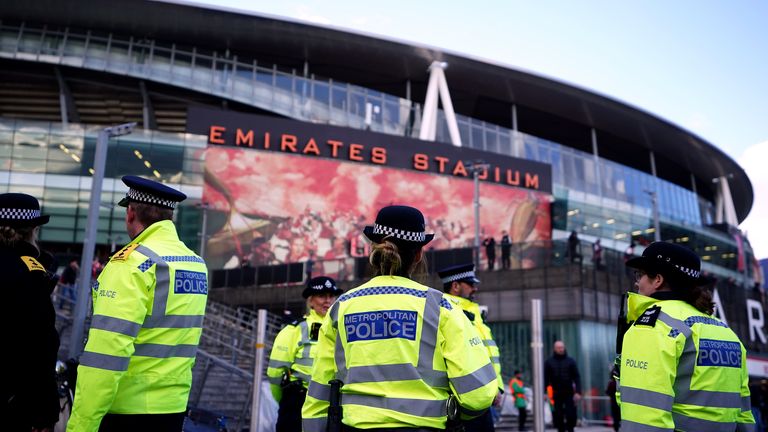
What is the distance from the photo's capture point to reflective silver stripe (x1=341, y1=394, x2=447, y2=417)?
9.74 ft

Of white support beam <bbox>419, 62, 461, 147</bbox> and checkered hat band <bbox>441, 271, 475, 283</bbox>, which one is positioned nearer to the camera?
checkered hat band <bbox>441, 271, 475, 283</bbox>

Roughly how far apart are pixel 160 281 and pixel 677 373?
8.68 ft

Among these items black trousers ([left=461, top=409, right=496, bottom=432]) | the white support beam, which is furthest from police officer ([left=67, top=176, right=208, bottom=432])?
the white support beam

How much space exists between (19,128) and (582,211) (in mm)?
32057

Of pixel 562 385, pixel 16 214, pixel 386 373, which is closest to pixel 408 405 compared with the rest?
pixel 386 373

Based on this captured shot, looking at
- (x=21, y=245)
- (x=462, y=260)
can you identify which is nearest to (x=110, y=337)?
(x=21, y=245)

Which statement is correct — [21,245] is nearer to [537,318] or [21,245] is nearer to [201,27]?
[537,318]

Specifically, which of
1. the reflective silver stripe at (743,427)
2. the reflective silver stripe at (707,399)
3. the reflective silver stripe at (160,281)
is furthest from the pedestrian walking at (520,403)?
the reflective silver stripe at (160,281)

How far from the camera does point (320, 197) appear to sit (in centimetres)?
3562

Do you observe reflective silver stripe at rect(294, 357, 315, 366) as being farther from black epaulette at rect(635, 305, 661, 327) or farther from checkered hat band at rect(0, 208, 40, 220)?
black epaulette at rect(635, 305, 661, 327)

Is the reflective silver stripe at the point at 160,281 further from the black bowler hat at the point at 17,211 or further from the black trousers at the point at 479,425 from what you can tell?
the black trousers at the point at 479,425

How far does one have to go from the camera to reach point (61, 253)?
32.8 m

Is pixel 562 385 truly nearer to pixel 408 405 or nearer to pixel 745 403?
pixel 745 403

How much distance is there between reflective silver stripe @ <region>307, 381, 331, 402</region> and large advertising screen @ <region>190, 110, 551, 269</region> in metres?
29.1
